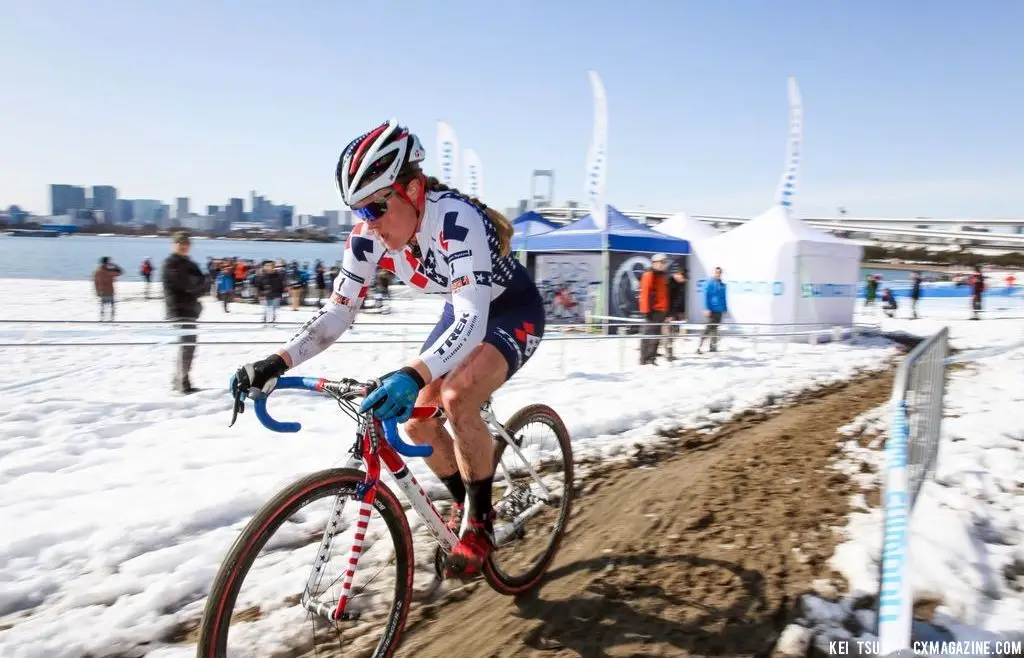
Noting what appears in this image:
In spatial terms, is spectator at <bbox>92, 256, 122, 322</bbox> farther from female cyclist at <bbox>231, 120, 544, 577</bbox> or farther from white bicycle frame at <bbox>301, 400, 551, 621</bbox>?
white bicycle frame at <bbox>301, 400, 551, 621</bbox>

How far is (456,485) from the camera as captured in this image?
11.3 feet

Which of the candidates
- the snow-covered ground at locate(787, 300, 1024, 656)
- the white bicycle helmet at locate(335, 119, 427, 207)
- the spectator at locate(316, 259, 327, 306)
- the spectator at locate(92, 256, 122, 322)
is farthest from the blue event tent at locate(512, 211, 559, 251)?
the white bicycle helmet at locate(335, 119, 427, 207)

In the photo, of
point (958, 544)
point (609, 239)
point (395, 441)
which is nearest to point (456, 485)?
point (395, 441)

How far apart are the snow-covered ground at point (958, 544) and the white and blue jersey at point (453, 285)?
2.06 metres

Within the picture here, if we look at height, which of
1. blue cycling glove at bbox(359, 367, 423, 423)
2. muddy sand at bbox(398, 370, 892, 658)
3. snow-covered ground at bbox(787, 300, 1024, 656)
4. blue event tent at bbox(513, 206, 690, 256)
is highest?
blue event tent at bbox(513, 206, 690, 256)

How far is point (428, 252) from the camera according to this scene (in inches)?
124

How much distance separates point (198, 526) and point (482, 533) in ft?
7.42

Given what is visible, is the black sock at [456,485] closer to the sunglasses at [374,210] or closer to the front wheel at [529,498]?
the front wheel at [529,498]

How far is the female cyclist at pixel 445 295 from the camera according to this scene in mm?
2793

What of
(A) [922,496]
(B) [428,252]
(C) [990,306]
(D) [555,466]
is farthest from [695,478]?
(C) [990,306]

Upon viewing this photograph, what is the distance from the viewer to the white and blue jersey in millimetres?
2877

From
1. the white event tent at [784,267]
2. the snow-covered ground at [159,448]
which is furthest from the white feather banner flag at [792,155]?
the snow-covered ground at [159,448]

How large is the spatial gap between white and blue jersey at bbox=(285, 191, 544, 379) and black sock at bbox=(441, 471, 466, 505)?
0.65 metres

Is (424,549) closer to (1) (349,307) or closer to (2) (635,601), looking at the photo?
(2) (635,601)
